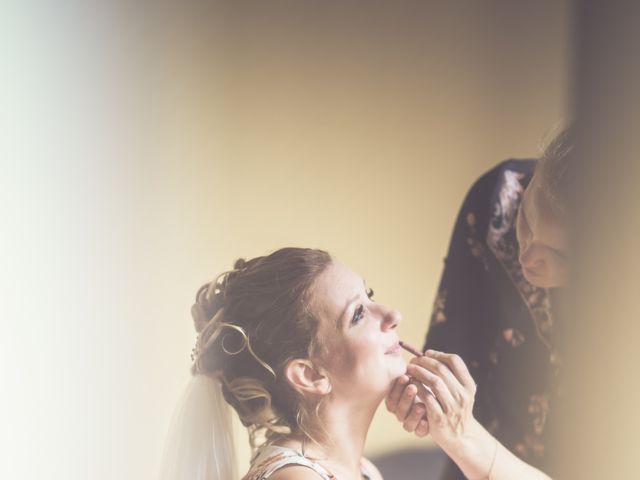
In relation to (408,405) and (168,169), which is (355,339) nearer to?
(408,405)

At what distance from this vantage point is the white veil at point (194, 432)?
0.91 m

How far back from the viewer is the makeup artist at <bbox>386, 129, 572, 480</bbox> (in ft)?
3.64

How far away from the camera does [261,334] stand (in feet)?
2.95

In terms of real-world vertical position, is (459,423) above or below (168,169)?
below

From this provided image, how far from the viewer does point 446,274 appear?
1.16 metres

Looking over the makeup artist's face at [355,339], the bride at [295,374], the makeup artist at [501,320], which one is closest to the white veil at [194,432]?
the bride at [295,374]

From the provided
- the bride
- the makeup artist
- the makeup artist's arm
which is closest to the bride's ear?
the bride

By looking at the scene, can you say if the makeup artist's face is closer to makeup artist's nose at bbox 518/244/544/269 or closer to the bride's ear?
the bride's ear

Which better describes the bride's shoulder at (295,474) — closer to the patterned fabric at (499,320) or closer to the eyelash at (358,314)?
the eyelash at (358,314)

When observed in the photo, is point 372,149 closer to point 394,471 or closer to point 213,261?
point 213,261

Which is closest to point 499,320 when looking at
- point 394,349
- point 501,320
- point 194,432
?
point 501,320

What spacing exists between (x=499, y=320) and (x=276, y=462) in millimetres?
438

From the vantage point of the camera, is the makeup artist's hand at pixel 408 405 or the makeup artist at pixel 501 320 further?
the makeup artist at pixel 501 320

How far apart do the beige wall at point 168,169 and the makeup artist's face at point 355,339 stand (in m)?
0.10
